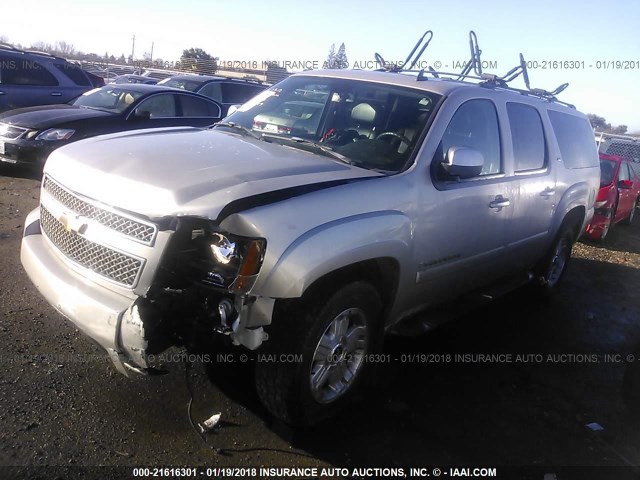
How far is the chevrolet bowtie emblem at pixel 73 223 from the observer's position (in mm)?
2859

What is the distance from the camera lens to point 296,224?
105 inches

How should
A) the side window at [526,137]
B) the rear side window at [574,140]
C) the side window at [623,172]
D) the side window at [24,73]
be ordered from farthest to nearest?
the side window at [24,73]
the side window at [623,172]
the rear side window at [574,140]
the side window at [526,137]

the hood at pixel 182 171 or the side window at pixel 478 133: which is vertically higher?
the side window at pixel 478 133

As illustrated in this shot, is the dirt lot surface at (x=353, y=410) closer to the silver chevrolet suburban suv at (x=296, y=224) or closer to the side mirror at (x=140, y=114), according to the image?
the silver chevrolet suburban suv at (x=296, y=224)

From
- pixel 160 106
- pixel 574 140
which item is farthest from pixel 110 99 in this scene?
pixel 574 140

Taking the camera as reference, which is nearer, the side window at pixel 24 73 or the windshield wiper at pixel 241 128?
the windshield wiper at pixel 241 128

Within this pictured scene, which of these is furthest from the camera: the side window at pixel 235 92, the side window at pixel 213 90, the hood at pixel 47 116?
the side window at pixel 235 92

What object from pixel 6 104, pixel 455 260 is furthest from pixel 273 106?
pixel 6 104

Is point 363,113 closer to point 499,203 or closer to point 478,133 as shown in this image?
point 478,133

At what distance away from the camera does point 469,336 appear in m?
4.82

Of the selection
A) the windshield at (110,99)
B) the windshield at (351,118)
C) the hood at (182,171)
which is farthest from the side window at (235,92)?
the hood at (182,171)

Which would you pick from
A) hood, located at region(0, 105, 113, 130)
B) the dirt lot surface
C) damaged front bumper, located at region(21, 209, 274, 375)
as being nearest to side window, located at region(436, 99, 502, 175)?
the dirt lot surface

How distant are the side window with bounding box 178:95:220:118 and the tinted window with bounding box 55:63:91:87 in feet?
10.2

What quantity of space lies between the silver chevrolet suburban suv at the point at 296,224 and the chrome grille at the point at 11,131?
4808mm
